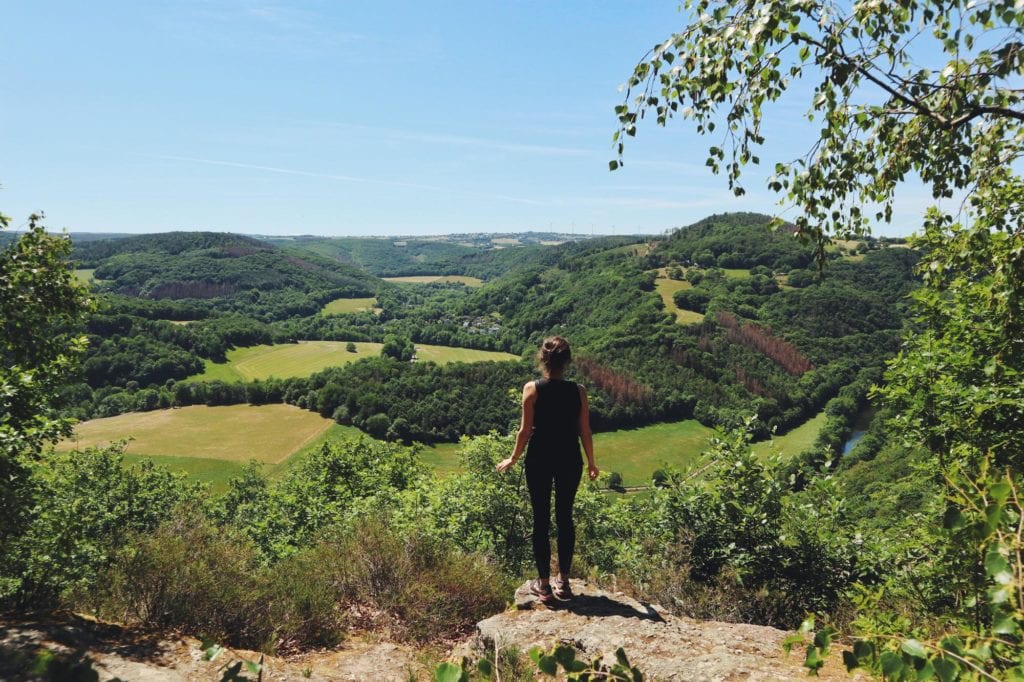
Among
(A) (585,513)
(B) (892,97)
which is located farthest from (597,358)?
(B) (892,97)

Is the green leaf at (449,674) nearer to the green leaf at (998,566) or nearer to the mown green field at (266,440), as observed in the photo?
the green leaf at (998,566)

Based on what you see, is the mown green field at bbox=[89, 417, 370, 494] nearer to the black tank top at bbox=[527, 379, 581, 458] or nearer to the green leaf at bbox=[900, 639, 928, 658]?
the black tank top at bbox=[527, 379, 581, 458]

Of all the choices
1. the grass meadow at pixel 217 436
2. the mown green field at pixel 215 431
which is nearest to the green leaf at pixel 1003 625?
the grass meadow at pixel 217 436

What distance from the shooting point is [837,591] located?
6250 millimetres

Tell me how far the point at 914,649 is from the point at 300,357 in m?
145

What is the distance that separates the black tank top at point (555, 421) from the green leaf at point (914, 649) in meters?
3.78

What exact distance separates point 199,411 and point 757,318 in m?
135

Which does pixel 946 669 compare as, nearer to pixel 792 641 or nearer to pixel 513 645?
pixel 792 641

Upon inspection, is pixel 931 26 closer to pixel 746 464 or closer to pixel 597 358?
pixel 746 464

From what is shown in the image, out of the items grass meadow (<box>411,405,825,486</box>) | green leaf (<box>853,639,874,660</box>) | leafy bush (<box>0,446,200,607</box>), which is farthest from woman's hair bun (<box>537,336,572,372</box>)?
grass meadow (<box>411,405,825,486</box>)

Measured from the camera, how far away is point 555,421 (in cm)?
512

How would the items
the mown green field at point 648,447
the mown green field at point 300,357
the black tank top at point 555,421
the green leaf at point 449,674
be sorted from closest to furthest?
the green leaf at point 449,674 < the black tank top at point 555,421 < the mown green field at point 648,447 < the mown green field at point 300,357

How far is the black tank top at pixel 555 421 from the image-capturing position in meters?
5.13

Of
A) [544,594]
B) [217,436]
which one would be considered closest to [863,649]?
[544,594]
